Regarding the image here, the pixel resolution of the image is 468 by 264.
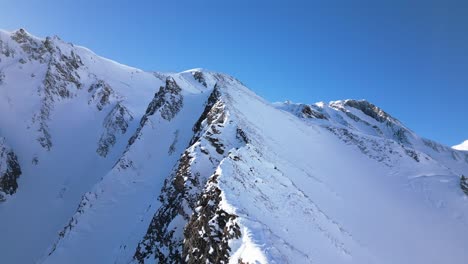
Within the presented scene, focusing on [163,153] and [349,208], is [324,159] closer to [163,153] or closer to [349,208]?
[349,208]

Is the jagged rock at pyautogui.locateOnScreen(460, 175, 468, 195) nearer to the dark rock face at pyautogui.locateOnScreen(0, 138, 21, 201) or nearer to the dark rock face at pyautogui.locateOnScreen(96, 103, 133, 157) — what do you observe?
the dark rock face at pyautogui.locateOnScreen(96, 103, 133, 157)

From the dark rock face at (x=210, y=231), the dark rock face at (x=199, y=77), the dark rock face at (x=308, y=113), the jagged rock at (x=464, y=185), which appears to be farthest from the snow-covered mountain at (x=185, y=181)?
the dark rock face at (x=308, y=113)

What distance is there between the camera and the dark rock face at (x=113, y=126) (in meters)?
→ 48.9

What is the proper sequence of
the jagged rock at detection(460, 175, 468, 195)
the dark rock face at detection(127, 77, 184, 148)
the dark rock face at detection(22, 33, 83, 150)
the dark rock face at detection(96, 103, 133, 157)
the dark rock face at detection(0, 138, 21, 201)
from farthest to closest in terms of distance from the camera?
the dark rock face at detection(22, 33, 83, 150), the dark rock face at detection(96, 103, 133, 157), the dark rock face at detection(127, 77, 184, 148), the dark rock face at detection(0, 138, 21, 201), the jagged rock at detection(460, 175, 468, 195)

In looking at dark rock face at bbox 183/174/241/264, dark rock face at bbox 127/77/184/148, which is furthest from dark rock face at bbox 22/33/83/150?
dark rock face at bbox 183/174/241/264

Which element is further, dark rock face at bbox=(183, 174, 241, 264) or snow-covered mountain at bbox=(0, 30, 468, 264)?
snow-covered mountain at bbox=(0, 30, 468, 264)

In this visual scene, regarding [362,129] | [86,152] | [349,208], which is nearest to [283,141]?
[349,208]

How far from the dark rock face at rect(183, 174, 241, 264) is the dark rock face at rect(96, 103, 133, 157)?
3573 cm

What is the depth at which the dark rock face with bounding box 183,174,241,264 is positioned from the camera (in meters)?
13.0

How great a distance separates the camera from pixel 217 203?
15.0m

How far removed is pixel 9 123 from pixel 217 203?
43.7 m

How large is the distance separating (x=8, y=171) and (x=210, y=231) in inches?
1512

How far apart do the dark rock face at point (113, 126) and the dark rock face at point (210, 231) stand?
35730mm

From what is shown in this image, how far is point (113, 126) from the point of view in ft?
169
